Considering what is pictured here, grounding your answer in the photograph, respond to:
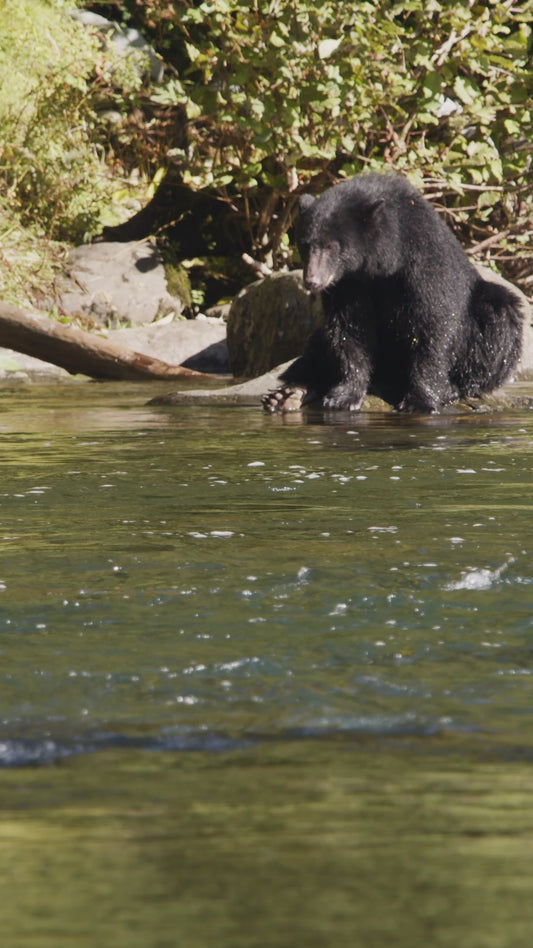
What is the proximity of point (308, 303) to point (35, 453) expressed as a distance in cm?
507

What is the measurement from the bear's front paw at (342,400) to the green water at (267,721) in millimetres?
3515

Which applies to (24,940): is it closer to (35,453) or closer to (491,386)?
(35,453)

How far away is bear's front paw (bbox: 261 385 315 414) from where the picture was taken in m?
7.33

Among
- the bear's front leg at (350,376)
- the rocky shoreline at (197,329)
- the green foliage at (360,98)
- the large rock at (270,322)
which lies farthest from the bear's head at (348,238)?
the green foliage at (360,98)

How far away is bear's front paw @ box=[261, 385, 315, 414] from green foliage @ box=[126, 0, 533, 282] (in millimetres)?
4716

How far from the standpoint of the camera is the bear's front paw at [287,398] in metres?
7.33

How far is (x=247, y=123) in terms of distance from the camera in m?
11.8

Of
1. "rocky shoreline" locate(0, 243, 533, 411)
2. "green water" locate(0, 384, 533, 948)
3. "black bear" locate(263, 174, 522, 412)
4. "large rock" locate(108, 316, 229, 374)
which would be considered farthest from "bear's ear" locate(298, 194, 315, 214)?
"large rock" locate(108, 316, 229, 374)

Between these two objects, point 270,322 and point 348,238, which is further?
point 270,322

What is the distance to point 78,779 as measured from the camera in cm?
155

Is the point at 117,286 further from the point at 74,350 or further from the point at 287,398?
the point at 287,398

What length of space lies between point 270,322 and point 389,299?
10.3ft

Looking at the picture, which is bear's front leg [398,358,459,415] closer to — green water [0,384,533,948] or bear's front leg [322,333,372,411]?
bear's front leg [322,333,372,411]

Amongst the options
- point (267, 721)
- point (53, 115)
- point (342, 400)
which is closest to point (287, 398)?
point (342, 400)
